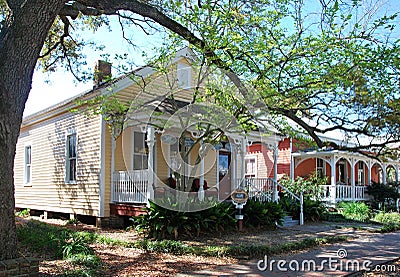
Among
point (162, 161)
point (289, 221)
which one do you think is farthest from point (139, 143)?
point (289, 221)

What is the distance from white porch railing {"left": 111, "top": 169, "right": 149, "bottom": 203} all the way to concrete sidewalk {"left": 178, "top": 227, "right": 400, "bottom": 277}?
4842mm

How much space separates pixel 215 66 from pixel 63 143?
26.6ft

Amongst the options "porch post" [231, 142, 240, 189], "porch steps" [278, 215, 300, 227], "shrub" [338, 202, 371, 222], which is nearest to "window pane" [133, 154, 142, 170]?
"porch post" [231, 142, 240, 189]

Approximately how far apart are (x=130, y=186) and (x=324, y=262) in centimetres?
657

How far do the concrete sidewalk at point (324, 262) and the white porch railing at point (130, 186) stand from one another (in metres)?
4.84

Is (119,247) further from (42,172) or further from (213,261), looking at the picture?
(42,172)

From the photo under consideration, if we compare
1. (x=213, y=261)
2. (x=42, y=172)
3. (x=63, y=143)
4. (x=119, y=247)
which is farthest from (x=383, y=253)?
(x=42, y=172)

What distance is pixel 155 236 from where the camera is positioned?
10.4 metres

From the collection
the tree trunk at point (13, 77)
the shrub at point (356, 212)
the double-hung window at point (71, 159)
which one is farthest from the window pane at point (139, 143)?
the shrub at point (356, 212)

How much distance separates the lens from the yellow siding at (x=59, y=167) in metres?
13.9

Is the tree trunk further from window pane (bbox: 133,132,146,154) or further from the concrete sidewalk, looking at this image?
window pane (bbox: 133,132,146,154)

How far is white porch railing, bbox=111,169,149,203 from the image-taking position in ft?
40.1

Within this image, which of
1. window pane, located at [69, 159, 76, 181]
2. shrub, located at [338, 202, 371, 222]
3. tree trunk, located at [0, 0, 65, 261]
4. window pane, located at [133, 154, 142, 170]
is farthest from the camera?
shrub, located at [338, 202, 371, 222]

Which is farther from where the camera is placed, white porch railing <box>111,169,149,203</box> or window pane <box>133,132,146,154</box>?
window pane <box>133,132,146,154</box>
